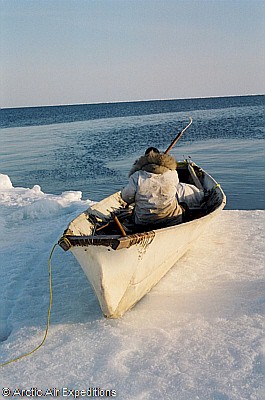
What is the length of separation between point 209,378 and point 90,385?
112 cm

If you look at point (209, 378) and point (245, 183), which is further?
point (245, 183)

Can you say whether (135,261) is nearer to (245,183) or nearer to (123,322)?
(123,322)

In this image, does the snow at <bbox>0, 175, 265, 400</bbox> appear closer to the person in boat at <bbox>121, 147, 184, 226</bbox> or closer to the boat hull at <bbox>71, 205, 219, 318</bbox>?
the boat hull at <bbox>71, 205, 219, 318</bbox>

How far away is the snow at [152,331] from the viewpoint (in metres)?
4.29

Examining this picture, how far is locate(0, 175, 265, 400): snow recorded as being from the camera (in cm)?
429

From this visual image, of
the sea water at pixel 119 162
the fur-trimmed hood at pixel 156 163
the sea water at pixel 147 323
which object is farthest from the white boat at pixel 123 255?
the sea water at pixel 119 162

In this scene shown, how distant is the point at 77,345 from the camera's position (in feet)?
16.5

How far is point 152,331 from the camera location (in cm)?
514

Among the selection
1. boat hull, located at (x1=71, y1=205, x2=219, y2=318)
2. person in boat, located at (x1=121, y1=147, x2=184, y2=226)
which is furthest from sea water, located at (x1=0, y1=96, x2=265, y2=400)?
person in boat, located at (x1=121, y1=147, x2=184, y2=226)

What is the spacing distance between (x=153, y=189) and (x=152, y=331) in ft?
6.63

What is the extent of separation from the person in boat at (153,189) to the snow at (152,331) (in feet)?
3.11

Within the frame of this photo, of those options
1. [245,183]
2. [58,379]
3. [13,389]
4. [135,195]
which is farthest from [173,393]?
[245,183]

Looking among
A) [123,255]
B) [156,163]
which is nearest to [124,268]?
[123,255]

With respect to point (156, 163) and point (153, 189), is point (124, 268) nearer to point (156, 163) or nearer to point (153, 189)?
point (153, 189)
